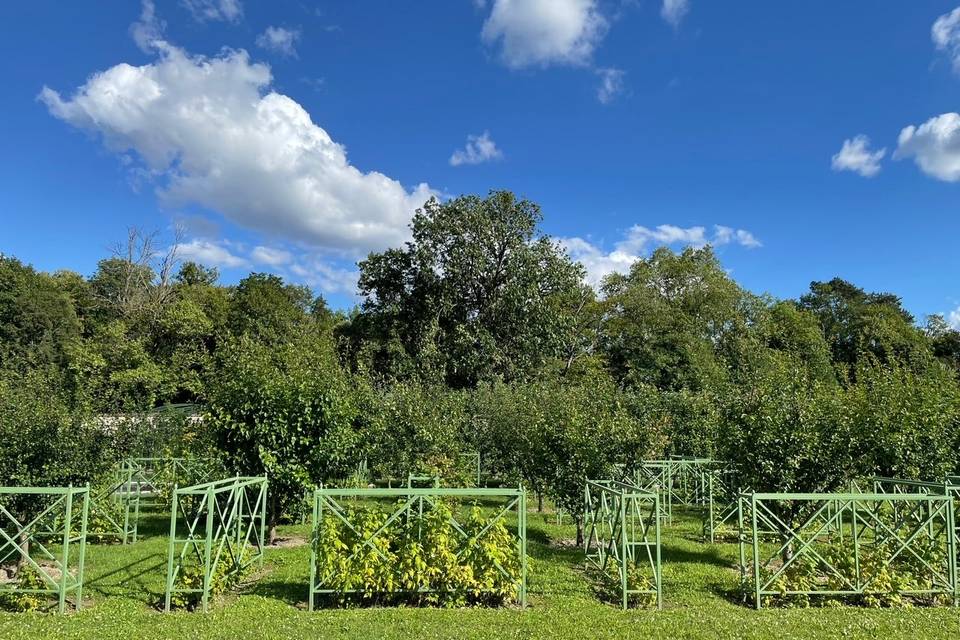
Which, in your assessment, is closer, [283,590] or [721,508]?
[283,590]

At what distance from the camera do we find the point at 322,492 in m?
6.83

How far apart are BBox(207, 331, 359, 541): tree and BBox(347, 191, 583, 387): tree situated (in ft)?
57.3

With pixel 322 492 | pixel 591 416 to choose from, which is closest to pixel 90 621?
pixel 322 492

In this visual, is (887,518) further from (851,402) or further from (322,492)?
(322,492)

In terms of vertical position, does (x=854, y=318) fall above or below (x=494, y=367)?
above

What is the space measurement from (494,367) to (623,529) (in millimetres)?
21308

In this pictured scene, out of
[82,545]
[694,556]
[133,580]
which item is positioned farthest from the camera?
[694,556]

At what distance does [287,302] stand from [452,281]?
588 inches

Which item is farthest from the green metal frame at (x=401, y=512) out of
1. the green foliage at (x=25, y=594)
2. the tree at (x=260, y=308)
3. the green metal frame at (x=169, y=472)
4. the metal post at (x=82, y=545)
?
the tree at (x=260, y=308)

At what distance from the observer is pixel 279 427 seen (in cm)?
965

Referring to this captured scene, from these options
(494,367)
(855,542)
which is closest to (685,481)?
(855,542)

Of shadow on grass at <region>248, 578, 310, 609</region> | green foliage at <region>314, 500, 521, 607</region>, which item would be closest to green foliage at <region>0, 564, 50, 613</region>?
shadow on grass at <region>248, 578, 310, 609</region>

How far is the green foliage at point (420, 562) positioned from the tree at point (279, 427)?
3074 millimetres

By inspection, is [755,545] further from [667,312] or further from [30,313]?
[30,313]
